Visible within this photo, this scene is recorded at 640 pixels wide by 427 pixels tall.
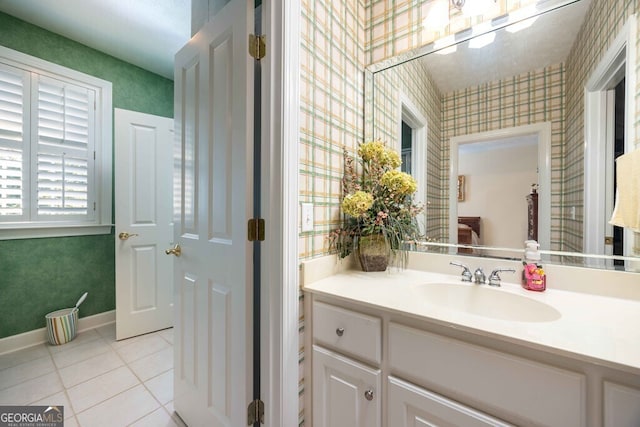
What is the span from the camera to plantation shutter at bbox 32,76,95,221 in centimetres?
213

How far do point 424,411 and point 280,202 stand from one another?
0.79 meters

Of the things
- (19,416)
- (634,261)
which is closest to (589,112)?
(634,261)

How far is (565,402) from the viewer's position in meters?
0.60

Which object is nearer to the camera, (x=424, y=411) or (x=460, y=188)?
(x=424, y=411)

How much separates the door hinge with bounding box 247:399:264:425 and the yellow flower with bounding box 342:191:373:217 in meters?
0.86

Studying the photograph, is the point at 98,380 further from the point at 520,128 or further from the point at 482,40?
the point at 482,40

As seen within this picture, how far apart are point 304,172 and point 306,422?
1001 mm

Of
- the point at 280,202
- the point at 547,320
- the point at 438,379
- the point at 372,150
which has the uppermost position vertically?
the point at 372,150

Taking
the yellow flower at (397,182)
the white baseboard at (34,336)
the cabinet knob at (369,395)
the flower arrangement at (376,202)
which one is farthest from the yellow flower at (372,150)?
the white baseboard at (34,336)

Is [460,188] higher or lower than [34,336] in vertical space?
higher

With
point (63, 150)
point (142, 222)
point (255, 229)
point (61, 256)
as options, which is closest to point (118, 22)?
point (63, 150)

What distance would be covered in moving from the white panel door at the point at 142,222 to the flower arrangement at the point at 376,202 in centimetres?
191

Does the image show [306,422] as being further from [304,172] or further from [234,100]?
[234,100]

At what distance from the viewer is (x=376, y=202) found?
1261 millimetres
